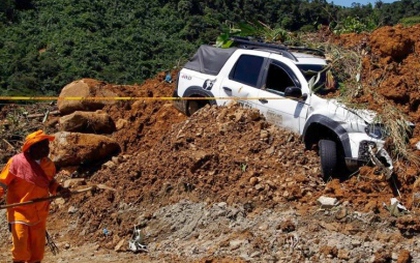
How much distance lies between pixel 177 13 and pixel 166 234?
42.6 metres

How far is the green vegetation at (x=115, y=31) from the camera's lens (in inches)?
1405

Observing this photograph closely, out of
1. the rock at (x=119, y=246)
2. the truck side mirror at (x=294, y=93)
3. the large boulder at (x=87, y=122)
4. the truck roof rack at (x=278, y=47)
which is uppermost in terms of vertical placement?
the truck roof rack at (x=278, y=47)

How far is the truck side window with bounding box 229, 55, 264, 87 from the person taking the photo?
35.0 ft

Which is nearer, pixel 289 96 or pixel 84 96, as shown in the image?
pixel 289 96

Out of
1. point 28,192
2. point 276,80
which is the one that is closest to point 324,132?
point 276,80

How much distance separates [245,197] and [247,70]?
255 centimetres

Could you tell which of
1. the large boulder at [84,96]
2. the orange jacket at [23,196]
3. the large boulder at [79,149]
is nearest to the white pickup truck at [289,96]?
the large boulder at [84,96]

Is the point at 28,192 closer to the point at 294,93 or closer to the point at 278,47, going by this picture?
the point at 294,93

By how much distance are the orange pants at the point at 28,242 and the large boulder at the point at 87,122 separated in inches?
187

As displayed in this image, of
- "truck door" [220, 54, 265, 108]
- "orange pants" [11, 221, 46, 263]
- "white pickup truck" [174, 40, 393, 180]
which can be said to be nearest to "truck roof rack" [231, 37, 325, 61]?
"white pickup truck" [174, 40, 393, 180]

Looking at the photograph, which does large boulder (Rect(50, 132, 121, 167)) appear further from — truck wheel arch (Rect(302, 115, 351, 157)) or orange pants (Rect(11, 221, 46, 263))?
orange pants (Rect(11, 221, 46, 263))

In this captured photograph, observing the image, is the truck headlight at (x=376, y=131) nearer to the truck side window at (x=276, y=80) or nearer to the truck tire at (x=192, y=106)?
the truck side window at (x=276, y=80)

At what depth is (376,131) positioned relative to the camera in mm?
8820

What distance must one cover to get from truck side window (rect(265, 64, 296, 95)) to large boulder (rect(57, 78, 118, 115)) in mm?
3313
